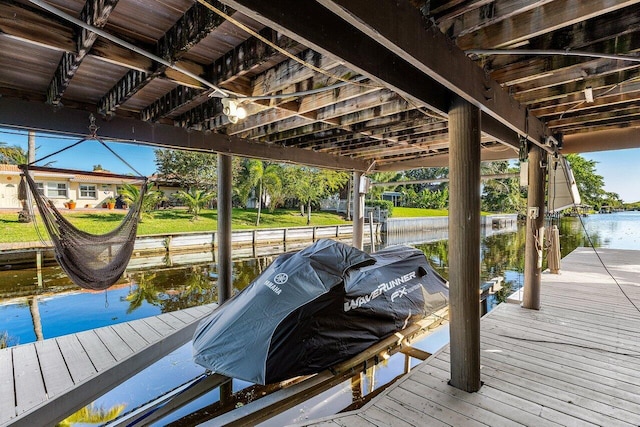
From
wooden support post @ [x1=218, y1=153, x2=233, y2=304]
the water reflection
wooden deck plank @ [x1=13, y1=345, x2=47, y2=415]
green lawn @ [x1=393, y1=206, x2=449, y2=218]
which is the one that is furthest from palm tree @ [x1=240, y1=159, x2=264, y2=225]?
wooden deck plank @ [x1=13, y1=345, x2=47, y2=415]

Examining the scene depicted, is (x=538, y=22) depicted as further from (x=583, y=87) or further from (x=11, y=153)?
(x=11, y=153)

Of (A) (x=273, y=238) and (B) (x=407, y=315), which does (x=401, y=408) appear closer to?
(B) (x=407, y=315)

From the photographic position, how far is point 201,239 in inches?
493

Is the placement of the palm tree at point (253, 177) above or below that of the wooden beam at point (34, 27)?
above

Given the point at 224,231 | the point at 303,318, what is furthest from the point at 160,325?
the point at 303,318

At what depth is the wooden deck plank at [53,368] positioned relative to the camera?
8.57 ft

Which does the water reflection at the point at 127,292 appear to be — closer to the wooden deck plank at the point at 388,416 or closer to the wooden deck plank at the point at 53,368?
the wooden deck plank at the point at 53,368

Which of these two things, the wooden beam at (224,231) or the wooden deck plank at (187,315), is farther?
the wooden beam at (224,231)

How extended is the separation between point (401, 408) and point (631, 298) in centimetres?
460

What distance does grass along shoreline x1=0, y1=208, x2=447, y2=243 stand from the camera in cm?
1064

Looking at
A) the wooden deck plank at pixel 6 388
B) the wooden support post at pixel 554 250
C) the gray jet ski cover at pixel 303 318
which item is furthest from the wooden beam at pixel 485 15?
the wooden support post at pixel 554 250

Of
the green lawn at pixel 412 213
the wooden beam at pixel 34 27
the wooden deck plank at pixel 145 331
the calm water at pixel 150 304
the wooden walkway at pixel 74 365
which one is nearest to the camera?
the wooden beam at pixel 34 27

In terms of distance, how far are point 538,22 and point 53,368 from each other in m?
4.50

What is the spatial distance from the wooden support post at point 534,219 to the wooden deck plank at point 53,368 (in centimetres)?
493
